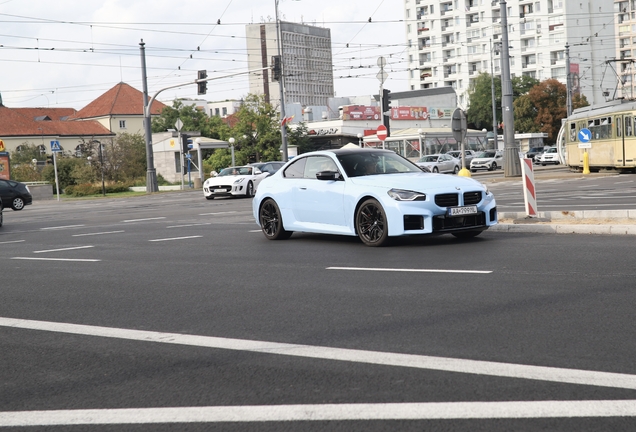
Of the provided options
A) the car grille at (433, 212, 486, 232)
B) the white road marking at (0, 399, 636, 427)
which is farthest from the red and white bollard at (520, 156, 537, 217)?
the white road marking at (0, 399, 636, 427)

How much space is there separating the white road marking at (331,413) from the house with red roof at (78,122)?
370 ft

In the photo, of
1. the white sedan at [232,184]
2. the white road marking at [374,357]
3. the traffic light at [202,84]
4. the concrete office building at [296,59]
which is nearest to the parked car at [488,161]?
the traffic light at [202,84]

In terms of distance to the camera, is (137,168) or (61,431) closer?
(61,431)

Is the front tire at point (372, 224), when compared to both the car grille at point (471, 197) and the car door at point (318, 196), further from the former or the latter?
the car grille at point (471, 197)

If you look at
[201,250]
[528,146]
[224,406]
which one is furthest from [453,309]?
[528,146]

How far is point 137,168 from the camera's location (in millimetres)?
66000

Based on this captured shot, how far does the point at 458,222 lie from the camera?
12.2 meters

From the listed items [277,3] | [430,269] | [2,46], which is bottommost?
[430,269]

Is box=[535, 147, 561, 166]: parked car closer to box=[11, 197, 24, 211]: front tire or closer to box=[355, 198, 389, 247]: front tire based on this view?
box=[11, 197, 24, 211]: front tire

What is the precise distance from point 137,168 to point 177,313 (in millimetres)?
60135

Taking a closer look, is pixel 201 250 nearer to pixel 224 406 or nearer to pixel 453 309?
pixel 453 309

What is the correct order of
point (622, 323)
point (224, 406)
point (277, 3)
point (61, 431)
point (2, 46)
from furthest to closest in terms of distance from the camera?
point (277, 3)
point (2, 46)
point (622, 323)
point (224, 406)
point (61, 431)

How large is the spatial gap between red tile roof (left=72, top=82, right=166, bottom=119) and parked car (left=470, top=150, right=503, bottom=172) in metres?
66.4

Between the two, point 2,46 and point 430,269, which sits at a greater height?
point 2,46
